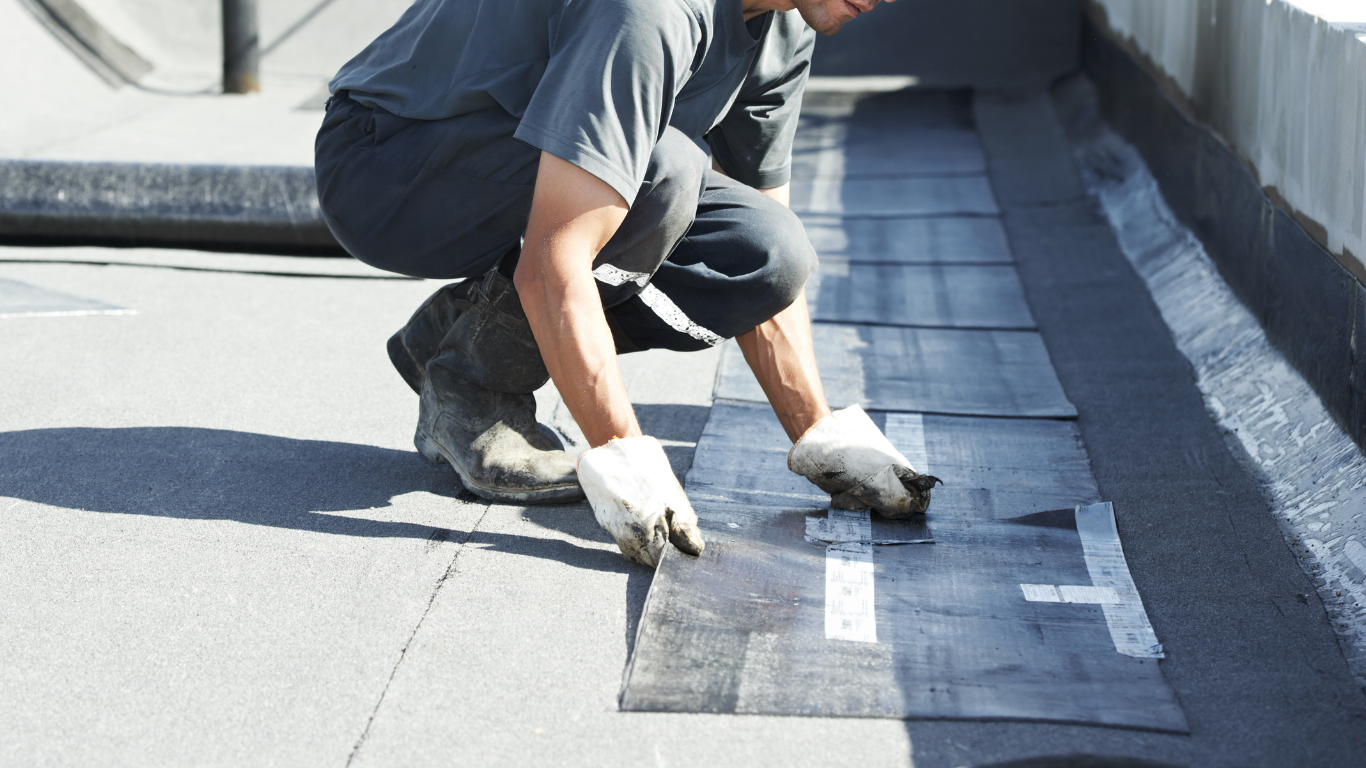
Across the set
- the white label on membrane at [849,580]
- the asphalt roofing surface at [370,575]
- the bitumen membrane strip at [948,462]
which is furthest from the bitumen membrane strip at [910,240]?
the white label on membrane at [849,580]

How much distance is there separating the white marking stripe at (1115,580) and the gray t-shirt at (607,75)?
780 millimetres

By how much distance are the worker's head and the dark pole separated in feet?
19.0

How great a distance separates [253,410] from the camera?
2262mm

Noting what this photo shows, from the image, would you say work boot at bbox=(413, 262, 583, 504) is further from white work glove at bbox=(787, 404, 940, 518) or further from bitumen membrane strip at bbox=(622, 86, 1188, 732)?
white work glove at bbox=(787, 404, 940, 518)

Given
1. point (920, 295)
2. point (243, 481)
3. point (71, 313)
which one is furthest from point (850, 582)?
point (71, 313)

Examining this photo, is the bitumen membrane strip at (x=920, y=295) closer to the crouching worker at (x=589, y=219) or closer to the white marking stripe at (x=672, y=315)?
the crouching worker at (x=589, y=219)

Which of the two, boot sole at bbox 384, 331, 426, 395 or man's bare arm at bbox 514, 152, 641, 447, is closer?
man's bare arm at bbox 514, 152, 641, 447

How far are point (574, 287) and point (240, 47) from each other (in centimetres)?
588

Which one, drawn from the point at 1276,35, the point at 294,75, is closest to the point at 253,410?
the point at 1276,35

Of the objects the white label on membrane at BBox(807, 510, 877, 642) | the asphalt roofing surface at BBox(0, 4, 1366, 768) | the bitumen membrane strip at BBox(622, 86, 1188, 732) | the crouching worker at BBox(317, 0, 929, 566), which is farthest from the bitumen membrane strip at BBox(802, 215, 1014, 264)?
the white label on membrane at BBox(807, 510, 877, 642)

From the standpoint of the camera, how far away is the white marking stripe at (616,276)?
173 cm

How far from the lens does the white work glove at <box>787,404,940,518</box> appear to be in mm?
1824

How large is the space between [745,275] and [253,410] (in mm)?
1038

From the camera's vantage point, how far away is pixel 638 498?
1590 millimetres
